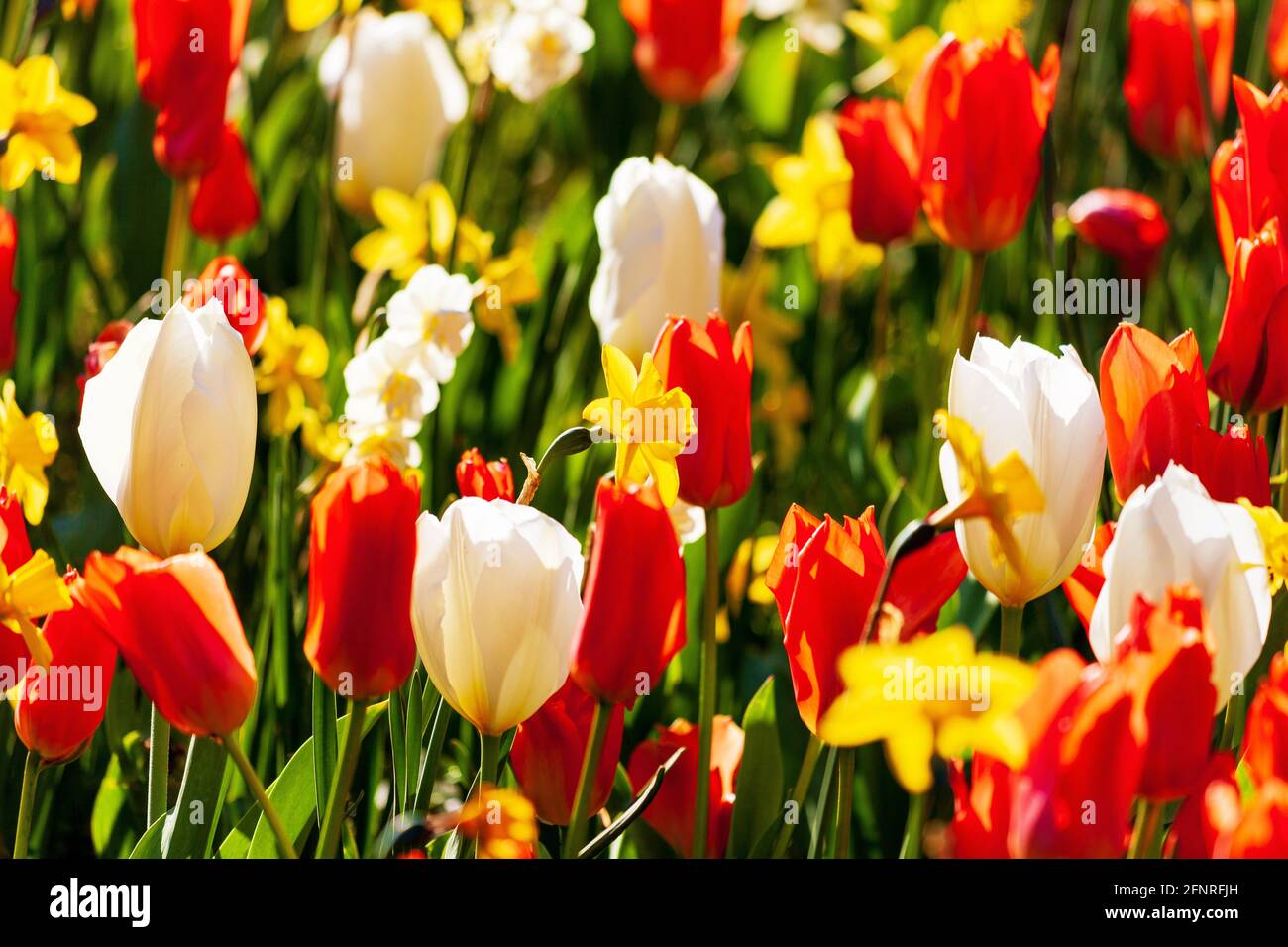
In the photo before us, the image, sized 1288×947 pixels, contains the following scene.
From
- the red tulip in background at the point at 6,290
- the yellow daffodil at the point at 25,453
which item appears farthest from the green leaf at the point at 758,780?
the red tulip in background at the point at 6,290

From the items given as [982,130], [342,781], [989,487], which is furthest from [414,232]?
[989,487]

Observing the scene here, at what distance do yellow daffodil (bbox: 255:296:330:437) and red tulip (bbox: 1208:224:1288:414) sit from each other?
2.12 ft

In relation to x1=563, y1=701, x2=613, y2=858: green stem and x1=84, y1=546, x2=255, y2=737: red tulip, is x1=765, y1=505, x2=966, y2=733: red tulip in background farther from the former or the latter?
x1=84, y1=546, x2=255, y2=737: red tulip

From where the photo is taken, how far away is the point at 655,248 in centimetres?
109

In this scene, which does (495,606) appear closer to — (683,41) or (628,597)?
(628,597)

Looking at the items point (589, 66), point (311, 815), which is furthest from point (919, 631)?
point (589, 66)

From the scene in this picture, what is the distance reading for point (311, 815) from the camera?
0.84m

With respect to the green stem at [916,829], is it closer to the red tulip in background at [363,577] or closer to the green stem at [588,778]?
the green stem at [588,778]

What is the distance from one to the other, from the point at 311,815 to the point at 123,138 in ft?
3.72

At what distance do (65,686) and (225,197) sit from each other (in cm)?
70

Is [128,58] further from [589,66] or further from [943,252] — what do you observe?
[943,252]

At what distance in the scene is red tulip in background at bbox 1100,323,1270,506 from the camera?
763mm

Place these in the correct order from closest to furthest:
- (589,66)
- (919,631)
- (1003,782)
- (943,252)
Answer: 1. (1003,782)
2. (919,631)
3. (943,252)
4. (589,66)

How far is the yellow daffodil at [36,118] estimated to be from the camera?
40.2 inches
